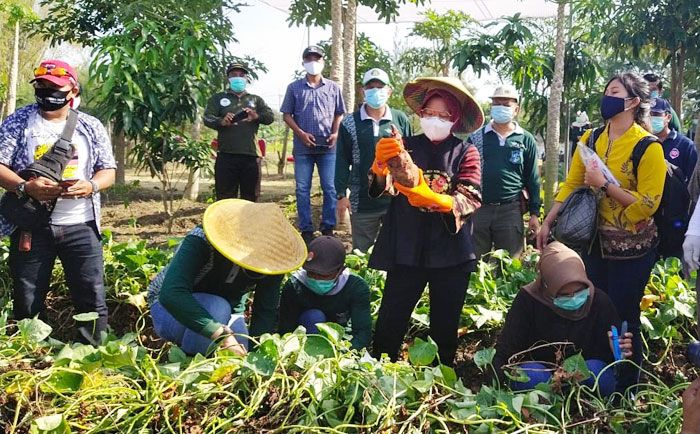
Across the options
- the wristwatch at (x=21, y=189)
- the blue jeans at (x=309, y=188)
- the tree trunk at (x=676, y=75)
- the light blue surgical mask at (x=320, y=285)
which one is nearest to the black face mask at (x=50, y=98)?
the wristwatch at (x=21, y=189)

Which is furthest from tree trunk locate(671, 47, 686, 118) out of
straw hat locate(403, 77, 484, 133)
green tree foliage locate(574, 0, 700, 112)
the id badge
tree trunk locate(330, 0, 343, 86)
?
straw hat locate(403, 77, 484, 133)

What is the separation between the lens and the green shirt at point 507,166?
181 inches

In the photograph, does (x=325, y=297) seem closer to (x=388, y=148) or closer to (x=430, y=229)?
(x=430, y=229)

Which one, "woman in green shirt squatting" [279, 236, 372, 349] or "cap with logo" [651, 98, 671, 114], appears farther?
"cap with logo" [651, 98, 671, 114]

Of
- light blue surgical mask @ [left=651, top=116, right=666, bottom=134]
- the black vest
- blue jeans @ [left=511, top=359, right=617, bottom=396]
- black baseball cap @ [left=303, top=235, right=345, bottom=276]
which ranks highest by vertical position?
light blue surgical mask @ [left=651, top=116, right=666, bottom=134]

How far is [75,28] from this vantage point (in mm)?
9273

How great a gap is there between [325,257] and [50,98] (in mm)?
1493

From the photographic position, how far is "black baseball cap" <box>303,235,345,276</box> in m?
3.35

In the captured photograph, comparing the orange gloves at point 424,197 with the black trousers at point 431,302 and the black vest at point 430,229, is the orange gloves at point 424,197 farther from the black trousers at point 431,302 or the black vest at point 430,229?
the black trousers at point 431,302

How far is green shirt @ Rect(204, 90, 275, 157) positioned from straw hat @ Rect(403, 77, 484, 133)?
2901mm

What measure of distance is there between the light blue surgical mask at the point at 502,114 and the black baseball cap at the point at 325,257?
69.7 inches

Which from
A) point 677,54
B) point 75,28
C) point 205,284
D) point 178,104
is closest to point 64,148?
point 205,284

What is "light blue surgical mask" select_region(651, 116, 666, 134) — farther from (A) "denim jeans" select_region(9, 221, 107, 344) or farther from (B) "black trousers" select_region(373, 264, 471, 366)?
(A) "denim jeans" select_region(9, 221, 107, 344)

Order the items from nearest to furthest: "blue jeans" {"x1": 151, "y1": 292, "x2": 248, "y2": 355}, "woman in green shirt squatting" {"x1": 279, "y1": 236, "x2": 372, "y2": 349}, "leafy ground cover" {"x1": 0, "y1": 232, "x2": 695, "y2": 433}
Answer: "leafy ground cover" {"x1": 0, "y1": 232, "x2": 695, "y2": 433}
"blue jeans" {"x1": 151, "y1": 292, "x2": 248, "y2": 355}
"woman in green shirt squatting" {"x1": 279, "y1": 236, "x2": 372, "y2": 349}
